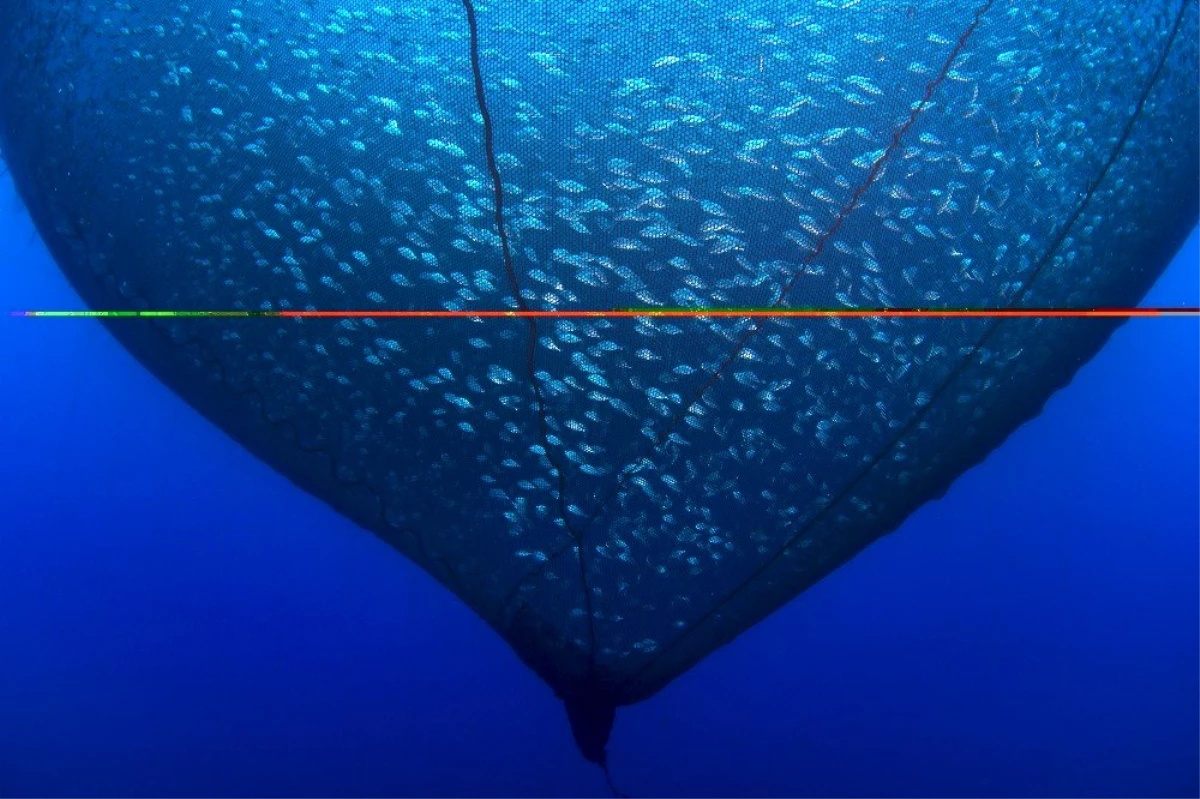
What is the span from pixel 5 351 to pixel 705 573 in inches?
46.3

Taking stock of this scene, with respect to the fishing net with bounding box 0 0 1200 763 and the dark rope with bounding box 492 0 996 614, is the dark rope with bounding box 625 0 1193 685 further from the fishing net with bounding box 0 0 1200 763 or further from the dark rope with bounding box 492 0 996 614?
the dark rope with bounding box 492 0 996 614

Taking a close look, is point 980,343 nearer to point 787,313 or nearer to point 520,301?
point 787,313

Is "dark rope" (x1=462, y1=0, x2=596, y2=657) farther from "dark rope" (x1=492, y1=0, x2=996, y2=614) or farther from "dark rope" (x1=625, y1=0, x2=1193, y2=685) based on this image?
"dark rope" (x1=625, y1=0, x2=1193, y2=685)

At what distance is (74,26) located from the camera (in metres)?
1.26

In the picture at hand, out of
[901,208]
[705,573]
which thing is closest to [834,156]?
[901,208]

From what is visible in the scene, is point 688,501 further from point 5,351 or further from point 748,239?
point 5,351

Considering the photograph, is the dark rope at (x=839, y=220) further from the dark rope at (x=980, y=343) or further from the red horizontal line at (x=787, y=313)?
the dark rope at (x=980, y=343)

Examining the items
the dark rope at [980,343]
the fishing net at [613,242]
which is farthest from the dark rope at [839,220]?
the dark rope at [980,343]

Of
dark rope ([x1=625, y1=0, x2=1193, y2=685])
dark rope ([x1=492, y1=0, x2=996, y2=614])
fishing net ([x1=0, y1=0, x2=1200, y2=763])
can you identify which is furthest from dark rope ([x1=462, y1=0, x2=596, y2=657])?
dark rope ([x1=625, y1=0, x2=1193, y2=685])

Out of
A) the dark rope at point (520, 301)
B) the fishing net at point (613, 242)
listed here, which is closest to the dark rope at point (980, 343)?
the fishing net at point (613, 242)

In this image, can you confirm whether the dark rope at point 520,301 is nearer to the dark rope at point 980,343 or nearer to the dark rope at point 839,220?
the dark rope at point 839,220

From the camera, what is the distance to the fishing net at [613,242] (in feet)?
3.70

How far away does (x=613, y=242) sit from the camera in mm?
1161

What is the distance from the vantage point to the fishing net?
113 cm
